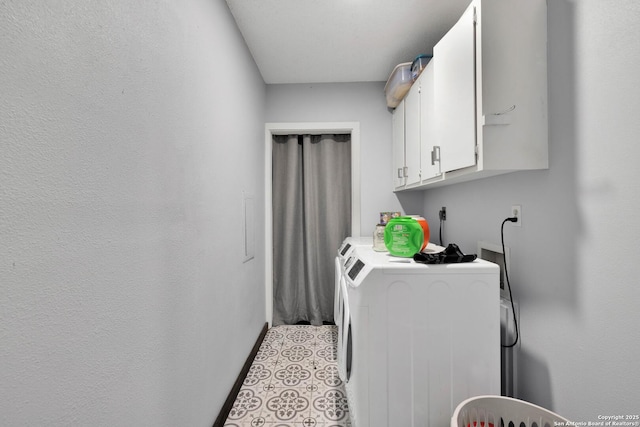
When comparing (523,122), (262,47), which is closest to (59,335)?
(523,122)

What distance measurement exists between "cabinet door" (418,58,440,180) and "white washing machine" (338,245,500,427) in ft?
2.40

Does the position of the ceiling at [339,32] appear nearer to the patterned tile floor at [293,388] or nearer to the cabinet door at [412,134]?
the cabinet door at [412,134]

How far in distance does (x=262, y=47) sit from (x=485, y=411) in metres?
2.58

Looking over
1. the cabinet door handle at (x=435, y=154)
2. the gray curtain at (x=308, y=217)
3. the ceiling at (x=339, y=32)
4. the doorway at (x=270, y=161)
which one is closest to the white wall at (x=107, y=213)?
the ceiling at (x=339, y=32)

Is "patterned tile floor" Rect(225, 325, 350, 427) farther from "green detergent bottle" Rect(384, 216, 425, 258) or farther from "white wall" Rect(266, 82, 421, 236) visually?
"white wall" Rect(266, 82, 421, 236)

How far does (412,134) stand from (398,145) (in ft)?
1.31

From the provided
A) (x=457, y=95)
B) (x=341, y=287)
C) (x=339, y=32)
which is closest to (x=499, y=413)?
(x=341, y=287)

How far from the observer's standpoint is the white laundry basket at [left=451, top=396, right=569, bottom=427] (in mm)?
1069

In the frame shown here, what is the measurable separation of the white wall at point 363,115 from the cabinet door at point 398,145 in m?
0.12

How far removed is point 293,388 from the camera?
6.49 feet

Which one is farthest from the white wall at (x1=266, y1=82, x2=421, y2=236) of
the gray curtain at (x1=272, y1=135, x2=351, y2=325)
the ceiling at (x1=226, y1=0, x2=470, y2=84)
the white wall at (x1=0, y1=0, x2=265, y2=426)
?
the white wall at (x1=0, y1=0, x2=265, y2=426)

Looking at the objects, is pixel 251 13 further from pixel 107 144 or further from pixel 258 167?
pixel 107 144

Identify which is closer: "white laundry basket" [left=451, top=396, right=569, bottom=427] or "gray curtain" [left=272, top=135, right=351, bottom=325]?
"white laundry basket" [left=451, top=396, right=569, bottom=427]

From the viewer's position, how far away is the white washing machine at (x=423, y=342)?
1.20m
